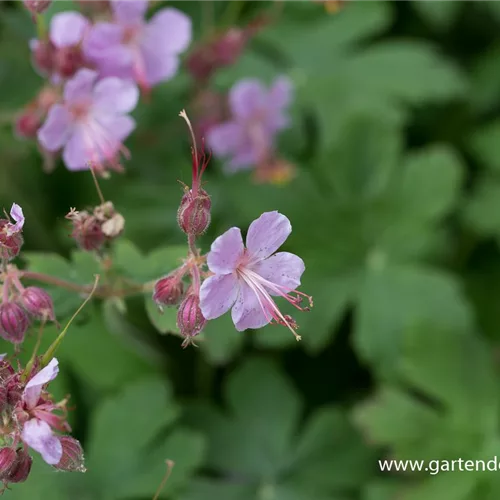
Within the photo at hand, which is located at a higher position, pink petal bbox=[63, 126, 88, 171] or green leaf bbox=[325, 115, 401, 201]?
pink petal bbox=[63, 126, 88, 171]

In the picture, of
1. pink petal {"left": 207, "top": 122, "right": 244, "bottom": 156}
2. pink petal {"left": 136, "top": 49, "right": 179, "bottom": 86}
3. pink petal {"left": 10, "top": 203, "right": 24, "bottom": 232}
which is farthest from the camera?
pink petal {"left": 207, "top": 122, "right": 244, "bottom": 156}

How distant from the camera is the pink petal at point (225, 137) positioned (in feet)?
8.16

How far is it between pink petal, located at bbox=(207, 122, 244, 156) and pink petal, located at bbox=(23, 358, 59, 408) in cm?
146

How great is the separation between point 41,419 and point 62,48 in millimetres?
978

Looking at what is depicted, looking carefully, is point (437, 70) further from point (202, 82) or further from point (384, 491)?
point (384, 491)

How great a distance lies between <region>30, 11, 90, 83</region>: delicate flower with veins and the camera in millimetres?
1725

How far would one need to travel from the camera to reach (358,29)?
282cm

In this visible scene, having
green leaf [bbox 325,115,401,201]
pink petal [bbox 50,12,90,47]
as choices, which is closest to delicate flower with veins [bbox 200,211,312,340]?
pink petal [bbox 50,12,90,47]

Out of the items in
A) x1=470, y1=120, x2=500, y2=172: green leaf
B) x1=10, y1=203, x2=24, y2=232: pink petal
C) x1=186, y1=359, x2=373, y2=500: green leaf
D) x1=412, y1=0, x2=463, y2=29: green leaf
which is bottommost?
x1=186, y1=359, x2=373, y2=500: green leaf

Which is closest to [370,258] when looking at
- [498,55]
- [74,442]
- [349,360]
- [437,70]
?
[349,360]

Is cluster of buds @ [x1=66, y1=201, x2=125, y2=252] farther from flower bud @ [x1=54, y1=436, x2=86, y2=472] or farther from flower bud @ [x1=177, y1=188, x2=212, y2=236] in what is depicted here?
flower bud @ [x1=54, y1=436, x2=86, y2=472]

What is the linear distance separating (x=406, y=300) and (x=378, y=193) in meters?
0.42

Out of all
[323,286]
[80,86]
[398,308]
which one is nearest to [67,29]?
[80,86]

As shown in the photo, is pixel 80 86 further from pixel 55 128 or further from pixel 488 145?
pixel 488 145
